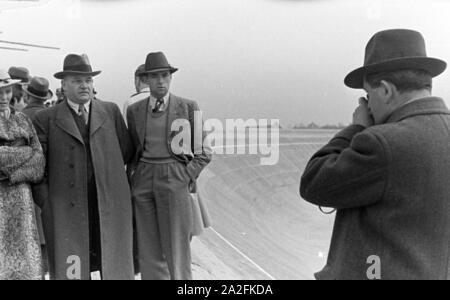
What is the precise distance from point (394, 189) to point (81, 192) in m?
1.37

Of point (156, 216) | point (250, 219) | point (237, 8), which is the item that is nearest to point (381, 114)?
point (237, 8)

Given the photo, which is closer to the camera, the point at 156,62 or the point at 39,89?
the point at 156,62

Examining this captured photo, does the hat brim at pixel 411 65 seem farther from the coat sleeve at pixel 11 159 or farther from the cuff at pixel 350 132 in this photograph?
the coat sleeve at pixel 11 159

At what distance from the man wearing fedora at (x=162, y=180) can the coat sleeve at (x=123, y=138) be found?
0.03 meters

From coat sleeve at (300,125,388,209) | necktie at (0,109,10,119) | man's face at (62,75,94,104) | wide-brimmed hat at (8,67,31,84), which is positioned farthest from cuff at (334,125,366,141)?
wide-brimmed hat at (8,67,31,84)

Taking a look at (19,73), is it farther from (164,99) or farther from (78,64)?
(164,99)

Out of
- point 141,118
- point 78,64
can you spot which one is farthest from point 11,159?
point 141,118

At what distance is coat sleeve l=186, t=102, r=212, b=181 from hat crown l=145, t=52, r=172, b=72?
24cm

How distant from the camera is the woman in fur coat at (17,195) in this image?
6.58 ft

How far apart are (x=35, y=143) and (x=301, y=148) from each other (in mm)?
1332

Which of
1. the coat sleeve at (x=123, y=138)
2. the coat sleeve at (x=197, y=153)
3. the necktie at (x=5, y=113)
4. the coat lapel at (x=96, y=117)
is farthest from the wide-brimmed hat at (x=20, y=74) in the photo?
the coat sleeve at (x=197, y=153)

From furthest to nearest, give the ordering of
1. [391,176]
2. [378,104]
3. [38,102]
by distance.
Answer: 1. [38,102]
2. [378,104]
3. [391,176]

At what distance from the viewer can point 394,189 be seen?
1.17m

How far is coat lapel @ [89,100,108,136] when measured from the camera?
2180 mm
